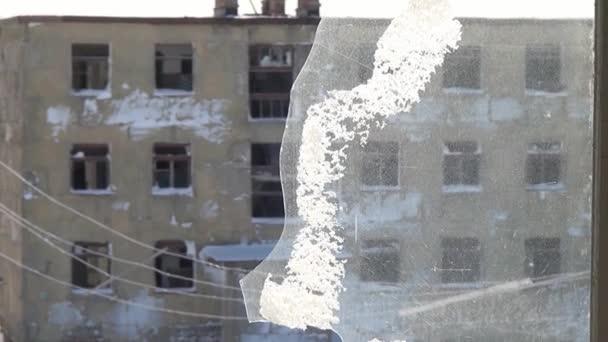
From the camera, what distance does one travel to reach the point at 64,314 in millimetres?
2516

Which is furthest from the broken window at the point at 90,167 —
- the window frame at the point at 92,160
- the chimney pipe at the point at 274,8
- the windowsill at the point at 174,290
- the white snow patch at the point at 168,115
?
the chimney pipe at the point at 274,8

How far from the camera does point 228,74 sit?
2.45 meters

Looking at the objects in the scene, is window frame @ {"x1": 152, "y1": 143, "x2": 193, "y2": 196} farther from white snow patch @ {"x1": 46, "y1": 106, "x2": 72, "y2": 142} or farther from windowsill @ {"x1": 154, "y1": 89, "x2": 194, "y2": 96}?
white snow patch @ {"x1": 46, "y1": 106, "x2": 72, "y2": 142}

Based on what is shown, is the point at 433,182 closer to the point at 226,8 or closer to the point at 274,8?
the point at 226,8

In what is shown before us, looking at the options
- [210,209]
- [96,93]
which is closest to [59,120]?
[96,93]

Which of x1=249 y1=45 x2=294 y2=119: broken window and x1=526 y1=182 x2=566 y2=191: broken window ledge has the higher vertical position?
x1=249 y1=45 x2=294 y2=119: broken window

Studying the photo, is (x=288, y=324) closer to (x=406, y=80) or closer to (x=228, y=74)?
(x=406, y=80)

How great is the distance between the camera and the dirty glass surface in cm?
53

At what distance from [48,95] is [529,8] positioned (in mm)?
2212

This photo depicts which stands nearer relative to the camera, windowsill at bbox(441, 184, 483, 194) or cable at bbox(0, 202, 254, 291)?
windowsill at bbox(441, 184, 483, 194)

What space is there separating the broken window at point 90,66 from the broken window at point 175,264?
52cm

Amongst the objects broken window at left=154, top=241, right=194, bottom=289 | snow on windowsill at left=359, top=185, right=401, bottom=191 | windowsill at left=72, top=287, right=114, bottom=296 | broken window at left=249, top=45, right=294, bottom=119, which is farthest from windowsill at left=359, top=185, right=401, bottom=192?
windowsill at left=72, top=287, right=114, bottom=296

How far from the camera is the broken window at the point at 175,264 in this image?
8.37 ft

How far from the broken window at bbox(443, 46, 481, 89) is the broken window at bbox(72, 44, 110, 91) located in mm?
2089
